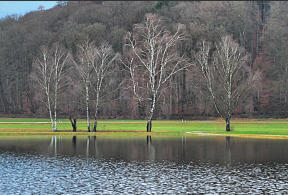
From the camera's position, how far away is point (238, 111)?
92750mm

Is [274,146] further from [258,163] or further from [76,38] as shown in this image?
[76,38]

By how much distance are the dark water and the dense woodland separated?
4327 cm

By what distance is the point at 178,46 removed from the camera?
93188 mm

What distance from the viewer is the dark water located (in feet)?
65.2

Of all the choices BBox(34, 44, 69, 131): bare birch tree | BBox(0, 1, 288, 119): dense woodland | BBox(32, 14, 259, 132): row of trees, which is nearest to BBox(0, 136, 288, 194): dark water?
BBox(32, 14, 259, 132): row of trees

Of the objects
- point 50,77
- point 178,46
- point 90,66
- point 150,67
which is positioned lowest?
point 50,77

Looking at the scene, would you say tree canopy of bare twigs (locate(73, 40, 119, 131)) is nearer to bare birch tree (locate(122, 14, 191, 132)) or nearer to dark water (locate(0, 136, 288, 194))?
bare birch tree (locate(122, 14, 191, 132))

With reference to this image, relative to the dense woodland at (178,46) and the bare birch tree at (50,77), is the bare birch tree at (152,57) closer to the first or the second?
the bare birch tree at (50,77)

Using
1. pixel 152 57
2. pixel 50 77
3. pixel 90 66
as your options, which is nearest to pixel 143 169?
pixel 152 57

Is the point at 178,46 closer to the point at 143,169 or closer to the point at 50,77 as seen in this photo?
the point at 50,77

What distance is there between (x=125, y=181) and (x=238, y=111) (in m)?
74.4

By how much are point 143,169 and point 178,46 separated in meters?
70.2

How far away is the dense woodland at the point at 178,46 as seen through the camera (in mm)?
88875

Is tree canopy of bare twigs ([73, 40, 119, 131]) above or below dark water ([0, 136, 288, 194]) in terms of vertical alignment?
above
